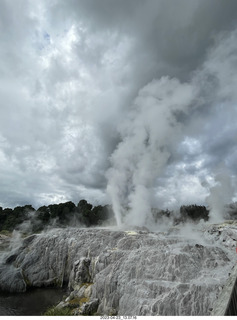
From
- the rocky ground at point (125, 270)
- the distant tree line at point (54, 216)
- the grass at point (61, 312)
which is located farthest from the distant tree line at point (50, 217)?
the grass at point (61, 312)

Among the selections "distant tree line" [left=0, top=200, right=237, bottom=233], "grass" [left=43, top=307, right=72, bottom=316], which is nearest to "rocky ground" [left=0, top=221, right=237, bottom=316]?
"grass" [left=43, top=307, right=72, bottom=316]

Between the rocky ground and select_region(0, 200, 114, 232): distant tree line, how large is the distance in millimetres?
39615

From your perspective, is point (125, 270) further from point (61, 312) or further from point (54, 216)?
point (54, 216)

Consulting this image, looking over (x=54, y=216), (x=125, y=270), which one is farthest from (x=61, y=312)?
(x=54, y=216)

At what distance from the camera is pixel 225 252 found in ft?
77.8

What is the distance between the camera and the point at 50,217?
75312 millimetres

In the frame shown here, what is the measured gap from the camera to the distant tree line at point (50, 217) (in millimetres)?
71250

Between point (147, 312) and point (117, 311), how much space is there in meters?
3.69

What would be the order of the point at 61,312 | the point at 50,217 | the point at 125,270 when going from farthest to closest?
the point at 50,217
the point at 125,270
the point at 61,312

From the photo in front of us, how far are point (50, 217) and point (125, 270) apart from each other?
198ft

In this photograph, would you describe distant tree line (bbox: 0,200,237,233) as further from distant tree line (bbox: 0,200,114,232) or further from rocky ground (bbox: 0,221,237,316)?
rocky ground (bbox: 0,221,237,316)

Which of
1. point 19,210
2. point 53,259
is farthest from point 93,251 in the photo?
point 19,210

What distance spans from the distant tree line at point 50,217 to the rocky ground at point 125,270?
39615 mm

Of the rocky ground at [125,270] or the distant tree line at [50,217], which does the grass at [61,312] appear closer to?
the rocky ground at [125,270]
